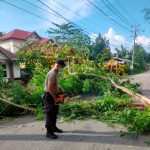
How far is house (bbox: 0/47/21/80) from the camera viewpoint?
29.0 m

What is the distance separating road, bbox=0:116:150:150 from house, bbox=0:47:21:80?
71.6 feet

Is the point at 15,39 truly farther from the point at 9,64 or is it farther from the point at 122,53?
the point at 122,53

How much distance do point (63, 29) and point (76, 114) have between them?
1519 inches

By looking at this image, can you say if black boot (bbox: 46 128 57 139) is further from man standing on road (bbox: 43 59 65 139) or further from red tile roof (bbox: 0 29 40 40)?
red tile roof (bbox: 0 29 40 40)

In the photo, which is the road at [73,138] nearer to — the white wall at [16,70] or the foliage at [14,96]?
the foliage at [14,96]

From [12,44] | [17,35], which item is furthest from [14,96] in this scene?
[17,35]

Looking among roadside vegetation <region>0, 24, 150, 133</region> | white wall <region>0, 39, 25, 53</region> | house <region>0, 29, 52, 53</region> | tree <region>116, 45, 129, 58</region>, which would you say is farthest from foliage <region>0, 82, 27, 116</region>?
tree <region>116, 45, 129, 58</region>

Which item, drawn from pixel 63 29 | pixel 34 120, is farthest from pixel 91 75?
pixel 63 29

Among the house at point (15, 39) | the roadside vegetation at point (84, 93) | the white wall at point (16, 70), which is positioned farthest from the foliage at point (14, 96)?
the house at point (15, 39)

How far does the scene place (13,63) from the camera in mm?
30531

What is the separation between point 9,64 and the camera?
99.2ft

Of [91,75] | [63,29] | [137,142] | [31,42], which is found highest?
[63,29]

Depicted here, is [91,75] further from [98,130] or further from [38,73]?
[98,130]

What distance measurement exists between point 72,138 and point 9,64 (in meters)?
24.9
